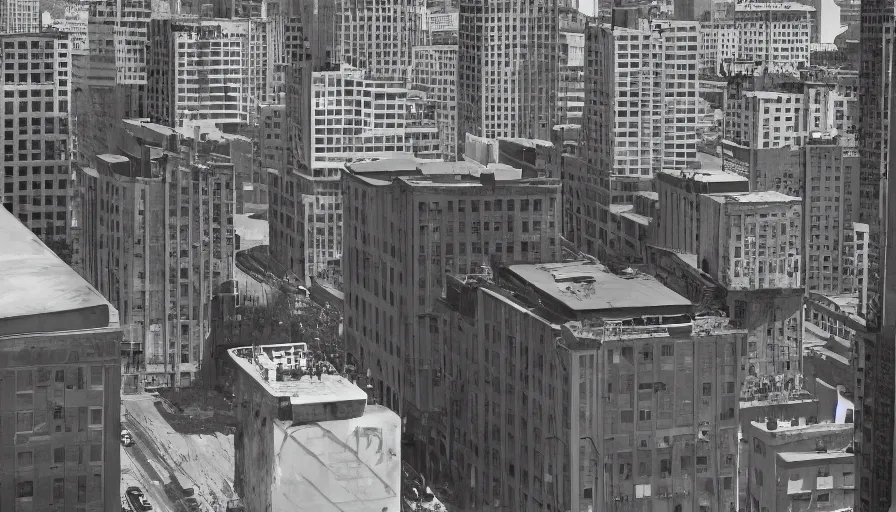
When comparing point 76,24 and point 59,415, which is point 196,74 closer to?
point 76,24

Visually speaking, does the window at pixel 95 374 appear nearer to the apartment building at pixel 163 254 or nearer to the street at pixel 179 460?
the street at pixel 179 460

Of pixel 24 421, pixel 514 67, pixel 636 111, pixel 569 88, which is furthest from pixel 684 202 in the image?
pixel 24 421

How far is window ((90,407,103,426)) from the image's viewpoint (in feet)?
209

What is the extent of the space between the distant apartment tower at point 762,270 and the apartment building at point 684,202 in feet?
8.83

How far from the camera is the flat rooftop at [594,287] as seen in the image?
268 feet

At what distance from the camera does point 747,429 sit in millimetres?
91500

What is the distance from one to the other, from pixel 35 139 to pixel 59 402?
5908 cm

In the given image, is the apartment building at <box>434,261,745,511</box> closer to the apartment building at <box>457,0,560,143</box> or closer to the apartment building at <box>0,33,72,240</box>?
the apartment building at <box>0,33,72,240</box>

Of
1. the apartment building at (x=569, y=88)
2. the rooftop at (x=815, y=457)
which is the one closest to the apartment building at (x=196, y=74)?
the apartment building at (x=569, y=88)

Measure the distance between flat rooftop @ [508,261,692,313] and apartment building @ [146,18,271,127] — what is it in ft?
247

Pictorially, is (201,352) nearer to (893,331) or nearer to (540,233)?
(540,233)

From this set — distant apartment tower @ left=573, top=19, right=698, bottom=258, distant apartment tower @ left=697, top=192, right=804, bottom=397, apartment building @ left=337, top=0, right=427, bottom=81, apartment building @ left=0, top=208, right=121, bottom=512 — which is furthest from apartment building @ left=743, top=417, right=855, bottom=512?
apartment building @ left=337, top=0, right=427, bottom=81

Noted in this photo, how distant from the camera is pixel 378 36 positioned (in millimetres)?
169750

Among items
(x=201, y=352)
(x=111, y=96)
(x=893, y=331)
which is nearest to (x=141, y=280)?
(x=201, y=352)
